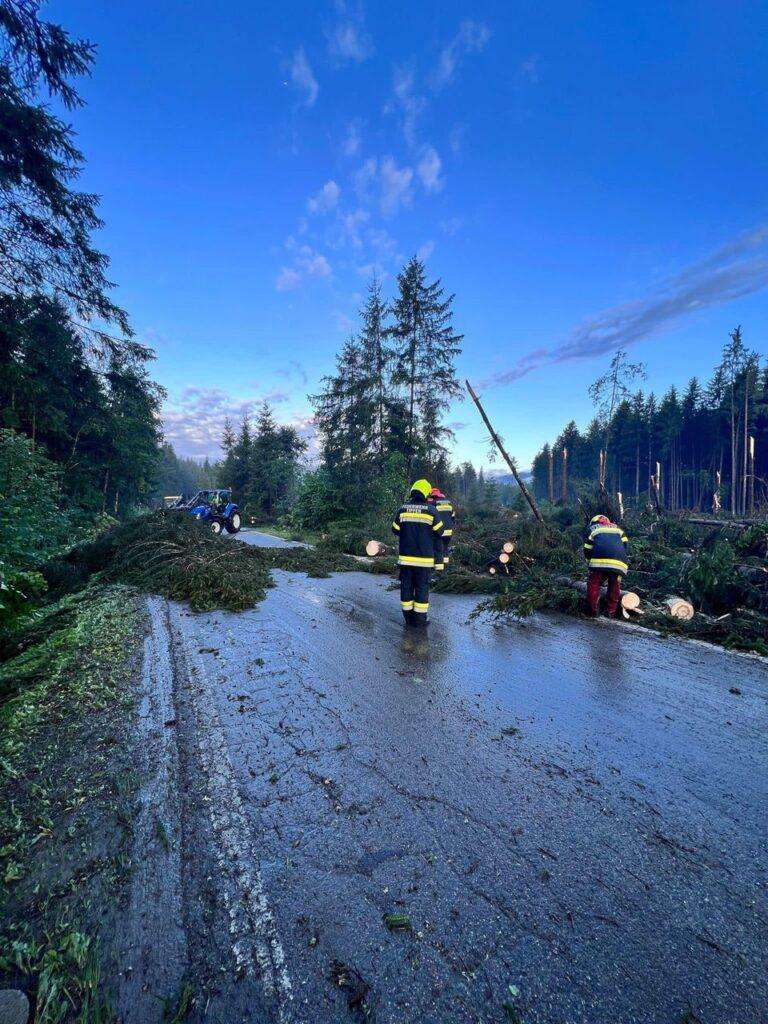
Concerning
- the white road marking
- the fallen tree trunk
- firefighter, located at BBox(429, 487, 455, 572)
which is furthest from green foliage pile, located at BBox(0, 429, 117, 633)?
the fallen tree trunk

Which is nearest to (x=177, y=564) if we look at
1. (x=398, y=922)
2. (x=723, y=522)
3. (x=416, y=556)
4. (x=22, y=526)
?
(x=22, y=526)

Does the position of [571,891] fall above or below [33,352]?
below

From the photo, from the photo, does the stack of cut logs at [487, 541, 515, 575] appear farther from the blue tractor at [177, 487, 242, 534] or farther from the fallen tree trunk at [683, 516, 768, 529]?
the blue tractor at [177, 487, 242, 534]

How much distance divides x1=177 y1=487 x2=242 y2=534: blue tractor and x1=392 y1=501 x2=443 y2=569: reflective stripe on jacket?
15737 millimetres

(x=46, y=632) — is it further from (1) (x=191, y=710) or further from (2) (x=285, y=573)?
(2) (x=285, y=573)

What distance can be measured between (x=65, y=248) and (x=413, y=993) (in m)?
14.9

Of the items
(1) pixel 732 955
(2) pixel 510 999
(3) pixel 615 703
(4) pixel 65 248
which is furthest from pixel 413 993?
(4) pixel 65 248

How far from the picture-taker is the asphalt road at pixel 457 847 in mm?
1448

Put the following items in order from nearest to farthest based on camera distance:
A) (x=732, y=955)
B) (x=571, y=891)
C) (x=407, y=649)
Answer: (x=732, y=955)
(x=571, y=891)
(x=407, y=649)

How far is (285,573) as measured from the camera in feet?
33.4

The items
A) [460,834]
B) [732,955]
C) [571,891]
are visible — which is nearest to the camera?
[732,955]

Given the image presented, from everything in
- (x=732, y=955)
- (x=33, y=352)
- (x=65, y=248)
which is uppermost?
(x=65, y=248)

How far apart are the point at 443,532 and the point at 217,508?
16.7 m

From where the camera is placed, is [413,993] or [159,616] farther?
[159,616]
